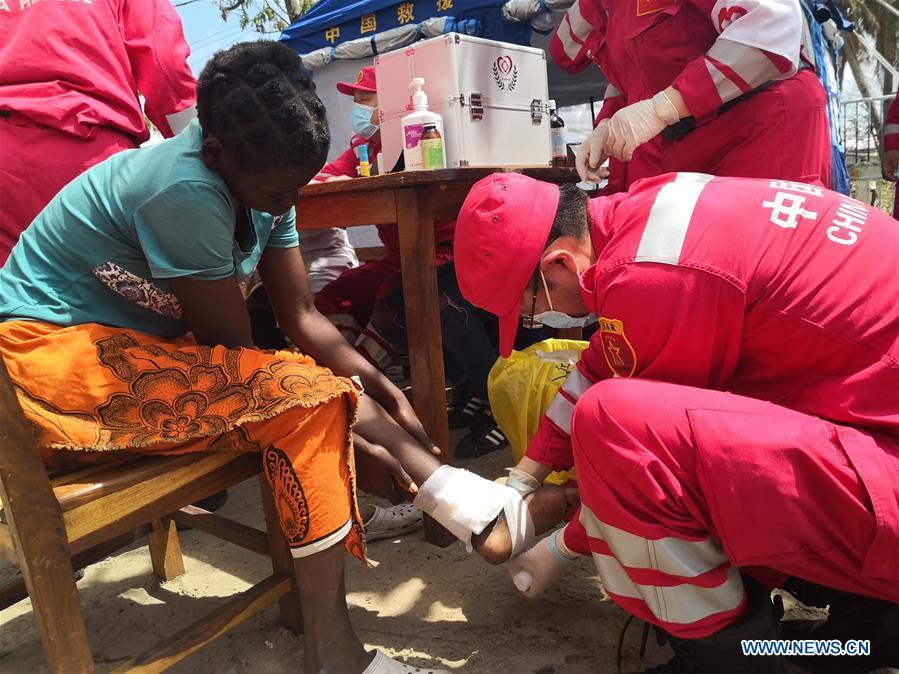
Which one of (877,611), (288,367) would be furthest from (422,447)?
(877,611)

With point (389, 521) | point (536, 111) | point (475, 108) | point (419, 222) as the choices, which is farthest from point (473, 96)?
point (389, 521)

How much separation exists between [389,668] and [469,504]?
1.23ft

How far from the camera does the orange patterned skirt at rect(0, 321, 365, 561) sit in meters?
1.24

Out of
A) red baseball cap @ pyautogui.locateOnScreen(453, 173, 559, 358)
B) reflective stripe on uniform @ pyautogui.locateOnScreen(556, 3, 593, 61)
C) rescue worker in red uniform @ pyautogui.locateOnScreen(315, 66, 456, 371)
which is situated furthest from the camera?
rescue worker in red uniform @ pyautogui.locateOnScreen(315, 66, 456, 371)

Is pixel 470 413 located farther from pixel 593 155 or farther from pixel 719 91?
pixel 719 91

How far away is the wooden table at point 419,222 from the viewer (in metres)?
1.90

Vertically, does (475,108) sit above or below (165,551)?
above

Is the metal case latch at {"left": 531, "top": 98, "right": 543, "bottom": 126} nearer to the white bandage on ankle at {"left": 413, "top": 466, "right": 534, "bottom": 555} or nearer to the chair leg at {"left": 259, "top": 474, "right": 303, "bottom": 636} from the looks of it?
the white bandage on ankle at {"left": 413, "top": 466, "right": 534, "bottom": 555}

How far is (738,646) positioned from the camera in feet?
3.79

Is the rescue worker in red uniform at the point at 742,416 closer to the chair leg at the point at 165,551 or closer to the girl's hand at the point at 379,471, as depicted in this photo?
the girl's hand at the point at 379,471

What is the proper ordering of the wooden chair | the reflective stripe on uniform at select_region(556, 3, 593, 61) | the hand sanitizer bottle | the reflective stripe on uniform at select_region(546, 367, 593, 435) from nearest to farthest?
the wooden chair → the reflective stripe on uniform at select_region(546, 367, 593, 435) → the hand sanitizer bottle → the reflective stripe on uniform at select_region(556, 3, 593, 61)

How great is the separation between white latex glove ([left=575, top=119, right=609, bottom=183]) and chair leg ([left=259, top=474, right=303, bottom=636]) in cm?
156

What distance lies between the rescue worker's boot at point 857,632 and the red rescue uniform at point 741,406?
0.49 ft

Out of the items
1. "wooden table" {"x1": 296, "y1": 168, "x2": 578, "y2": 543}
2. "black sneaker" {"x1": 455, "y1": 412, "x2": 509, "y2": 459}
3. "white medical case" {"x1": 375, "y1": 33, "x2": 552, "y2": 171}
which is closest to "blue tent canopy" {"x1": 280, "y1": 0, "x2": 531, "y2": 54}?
"white medical case" {"x1": 375, "y1": 33, "x2": 552, "y2": 171}
